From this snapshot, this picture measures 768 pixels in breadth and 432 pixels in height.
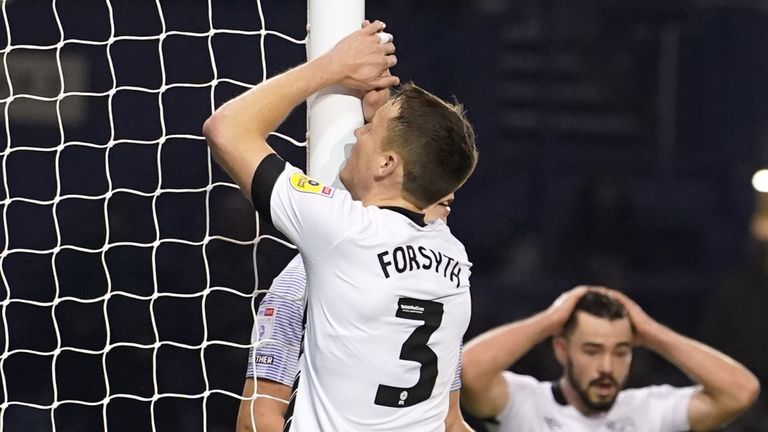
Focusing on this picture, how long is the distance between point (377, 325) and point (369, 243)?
0.11m

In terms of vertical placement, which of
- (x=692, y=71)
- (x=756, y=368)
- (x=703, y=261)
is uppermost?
(x=692, y=71)

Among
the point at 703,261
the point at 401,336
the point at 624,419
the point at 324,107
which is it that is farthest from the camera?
the point at 703,261

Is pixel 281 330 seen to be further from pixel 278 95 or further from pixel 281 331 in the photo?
pixel 278 95

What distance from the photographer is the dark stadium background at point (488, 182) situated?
2.87 metres

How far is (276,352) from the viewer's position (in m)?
1.79

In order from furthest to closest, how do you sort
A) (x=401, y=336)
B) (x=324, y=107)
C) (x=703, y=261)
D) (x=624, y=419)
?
1. (x=703, y=261)
2. (x=624, y=419)
3. (x=324, y=107)
4. (x=401, y=336)

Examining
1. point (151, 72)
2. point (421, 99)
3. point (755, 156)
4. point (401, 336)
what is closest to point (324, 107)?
point (421, 99)

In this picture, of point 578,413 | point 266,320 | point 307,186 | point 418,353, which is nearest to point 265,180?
point 307,186

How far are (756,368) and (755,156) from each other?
610mm

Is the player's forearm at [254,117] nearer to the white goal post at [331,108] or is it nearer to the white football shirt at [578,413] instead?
the white goal post at [331,108]

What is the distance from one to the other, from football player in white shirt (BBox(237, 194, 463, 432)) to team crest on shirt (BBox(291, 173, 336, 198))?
47cm

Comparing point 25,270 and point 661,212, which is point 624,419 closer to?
point 661,212

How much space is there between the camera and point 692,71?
123 inches

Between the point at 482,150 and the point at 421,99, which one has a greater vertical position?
the point at 421,99
